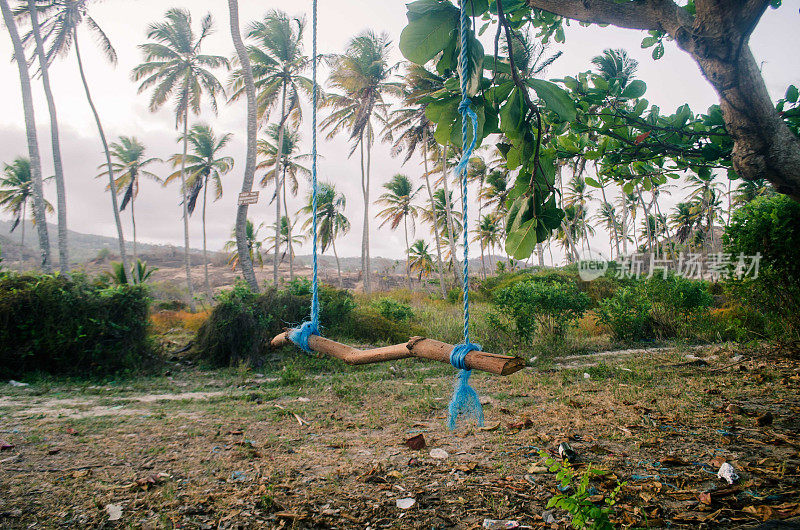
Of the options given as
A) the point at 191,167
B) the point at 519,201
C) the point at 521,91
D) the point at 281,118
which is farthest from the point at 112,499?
the point at 191,167

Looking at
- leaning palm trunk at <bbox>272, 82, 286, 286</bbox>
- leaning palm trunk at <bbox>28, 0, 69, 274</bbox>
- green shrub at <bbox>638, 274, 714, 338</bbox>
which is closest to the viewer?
green shrub at <bbox>638, 274, 714, 338</bbox>

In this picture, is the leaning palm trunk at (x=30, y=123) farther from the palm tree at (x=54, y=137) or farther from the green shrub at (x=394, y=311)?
the green shrub at (x=394, y=311)

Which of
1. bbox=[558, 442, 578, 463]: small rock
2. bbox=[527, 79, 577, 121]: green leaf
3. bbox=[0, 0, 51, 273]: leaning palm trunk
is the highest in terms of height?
bbox=[0, 0, 51, 273]: leaning palm trunk

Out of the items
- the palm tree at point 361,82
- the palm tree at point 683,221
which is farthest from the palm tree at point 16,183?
the palm tree at point 683,221

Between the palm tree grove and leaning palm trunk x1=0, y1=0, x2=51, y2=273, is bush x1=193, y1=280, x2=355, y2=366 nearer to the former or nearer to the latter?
the palm tree grove

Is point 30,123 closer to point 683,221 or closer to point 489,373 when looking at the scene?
point 489,373

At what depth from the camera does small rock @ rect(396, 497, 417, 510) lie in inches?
89.7

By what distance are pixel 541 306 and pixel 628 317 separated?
2.23m

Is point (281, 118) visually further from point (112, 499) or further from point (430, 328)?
point (112, 499)

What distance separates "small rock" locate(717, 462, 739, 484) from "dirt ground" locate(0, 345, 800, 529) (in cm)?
6

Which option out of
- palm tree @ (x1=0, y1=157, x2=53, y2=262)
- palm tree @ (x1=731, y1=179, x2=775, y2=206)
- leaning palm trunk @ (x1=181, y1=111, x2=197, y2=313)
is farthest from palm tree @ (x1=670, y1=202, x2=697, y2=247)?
palm tree @ (x1=0, y1=157, x2=53, y2=262)

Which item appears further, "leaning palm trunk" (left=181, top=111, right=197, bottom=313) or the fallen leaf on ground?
"leaning palm trunk" (left=181, top=111, right=197, bottom=313)

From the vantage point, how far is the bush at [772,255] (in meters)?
5.39

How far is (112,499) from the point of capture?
2.42 m
